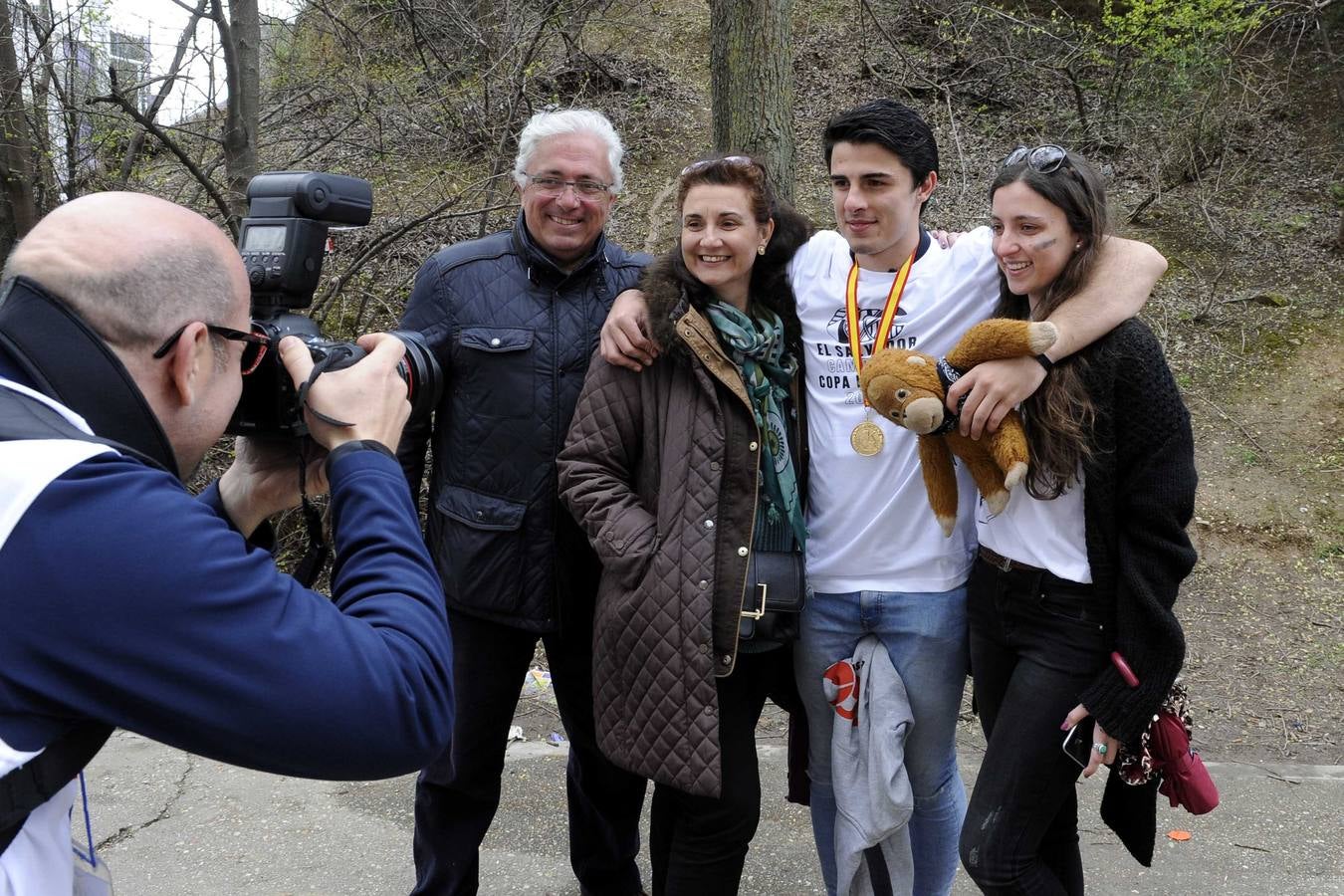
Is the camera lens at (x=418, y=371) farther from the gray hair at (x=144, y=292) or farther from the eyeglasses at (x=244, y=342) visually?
the gray hair at (x=144, y=292)

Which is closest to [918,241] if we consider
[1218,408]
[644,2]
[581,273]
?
[581,273]

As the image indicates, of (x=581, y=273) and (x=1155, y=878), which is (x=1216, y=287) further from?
(x=581, y=273)

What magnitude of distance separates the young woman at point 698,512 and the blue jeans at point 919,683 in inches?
5.3

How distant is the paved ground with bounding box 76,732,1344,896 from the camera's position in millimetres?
3182

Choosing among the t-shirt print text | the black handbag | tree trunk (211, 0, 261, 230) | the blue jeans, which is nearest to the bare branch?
tree trunk (211, 0, 261, 230)

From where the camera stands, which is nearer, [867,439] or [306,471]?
[306,471]

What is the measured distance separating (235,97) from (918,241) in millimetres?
5083

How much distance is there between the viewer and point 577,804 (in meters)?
3.00

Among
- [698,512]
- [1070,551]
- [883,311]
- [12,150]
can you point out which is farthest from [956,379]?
[12,150]

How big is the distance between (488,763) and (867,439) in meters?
1.38

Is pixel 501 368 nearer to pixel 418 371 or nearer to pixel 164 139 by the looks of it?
pixel 418 371

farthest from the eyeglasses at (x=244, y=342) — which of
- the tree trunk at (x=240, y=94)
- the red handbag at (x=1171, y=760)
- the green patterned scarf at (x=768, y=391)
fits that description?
the tree trunk at (x=240, y=94)

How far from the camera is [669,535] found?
2.44m

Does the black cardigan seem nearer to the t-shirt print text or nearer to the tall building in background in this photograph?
the t-shirt print text
